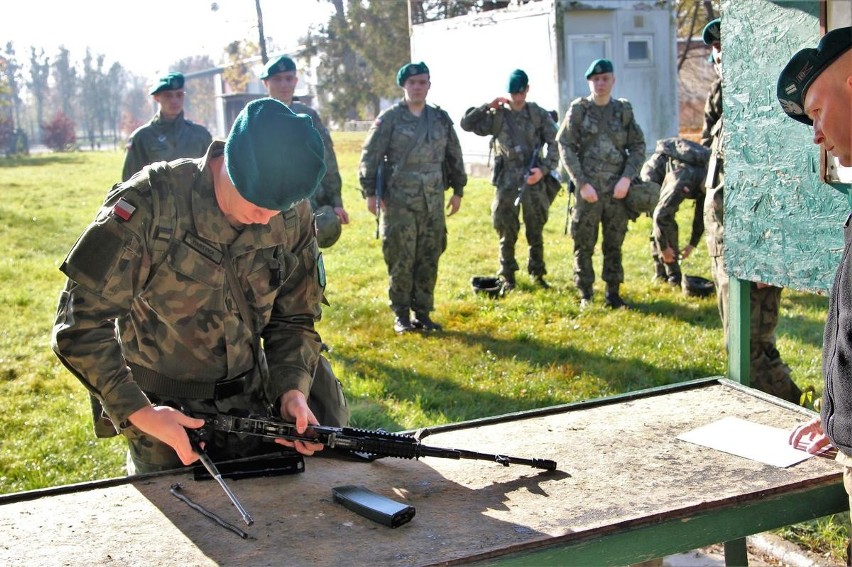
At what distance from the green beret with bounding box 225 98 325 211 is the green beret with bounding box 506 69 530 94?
21.8ft

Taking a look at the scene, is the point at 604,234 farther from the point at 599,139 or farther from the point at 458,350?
the point at 458,350

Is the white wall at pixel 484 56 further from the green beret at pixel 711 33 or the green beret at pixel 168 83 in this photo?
the green beret at pixel 711 33

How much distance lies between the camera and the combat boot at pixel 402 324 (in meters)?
8.02

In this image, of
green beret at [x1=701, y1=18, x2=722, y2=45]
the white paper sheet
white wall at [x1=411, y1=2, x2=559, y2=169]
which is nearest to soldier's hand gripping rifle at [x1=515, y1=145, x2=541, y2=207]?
green beret at [x1=701, y1=18, x2=722, y2=45]

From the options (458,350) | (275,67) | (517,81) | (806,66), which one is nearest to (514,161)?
(517,81)

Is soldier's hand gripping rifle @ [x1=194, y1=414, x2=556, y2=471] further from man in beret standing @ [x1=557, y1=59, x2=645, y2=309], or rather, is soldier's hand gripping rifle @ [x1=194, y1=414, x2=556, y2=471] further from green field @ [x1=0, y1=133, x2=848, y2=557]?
man in beret standing @ [x1=557, y1=59, x2=645, y2=309]

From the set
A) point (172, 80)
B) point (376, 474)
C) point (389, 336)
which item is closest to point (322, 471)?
point (376, 474)

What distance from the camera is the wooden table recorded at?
253 cm

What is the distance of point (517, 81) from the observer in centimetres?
909

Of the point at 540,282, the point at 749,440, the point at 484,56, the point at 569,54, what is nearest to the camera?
the point at 749,440

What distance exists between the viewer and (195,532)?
8.75 ft

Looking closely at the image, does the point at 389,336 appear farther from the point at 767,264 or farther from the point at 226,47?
the point at 226,47

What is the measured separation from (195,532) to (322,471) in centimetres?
61

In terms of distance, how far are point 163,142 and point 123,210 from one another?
5.20 meters
